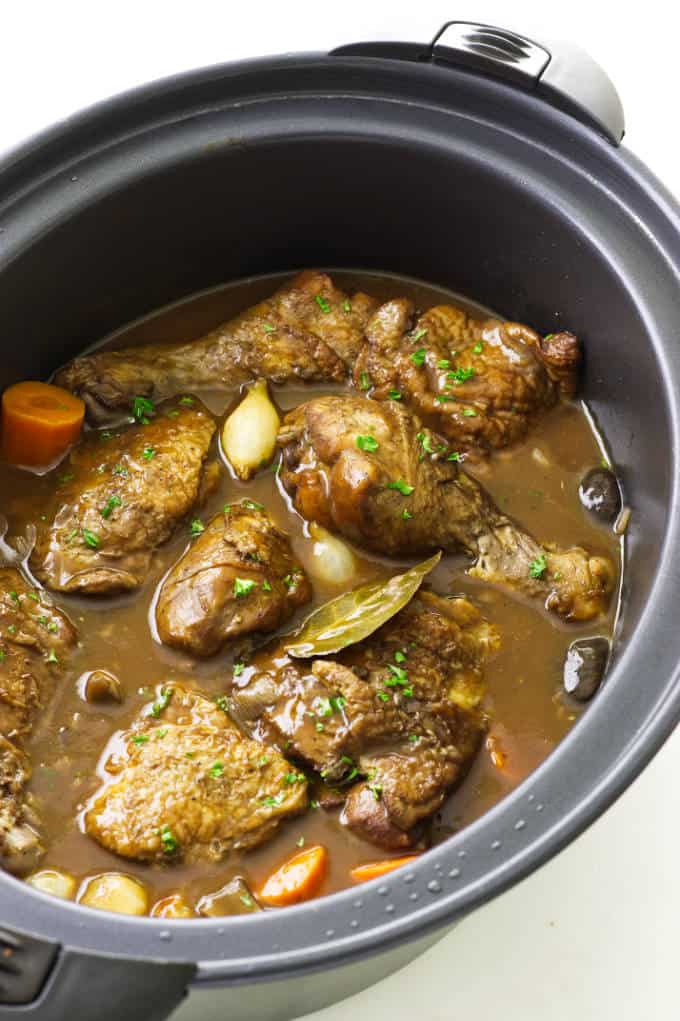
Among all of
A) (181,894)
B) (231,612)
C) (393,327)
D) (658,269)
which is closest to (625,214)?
(658,269)

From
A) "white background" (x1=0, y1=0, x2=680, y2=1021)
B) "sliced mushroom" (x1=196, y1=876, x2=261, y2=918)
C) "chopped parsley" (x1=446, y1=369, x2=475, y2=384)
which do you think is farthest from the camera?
"chopped parsley" (x1=446, y1=369, x2=475, y2=384)

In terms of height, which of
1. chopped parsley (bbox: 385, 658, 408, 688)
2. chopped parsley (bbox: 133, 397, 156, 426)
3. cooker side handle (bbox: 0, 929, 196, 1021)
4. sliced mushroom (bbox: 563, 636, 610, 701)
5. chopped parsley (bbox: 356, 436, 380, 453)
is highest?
chopped parsley (bbox: 356, 436, 380, 453)

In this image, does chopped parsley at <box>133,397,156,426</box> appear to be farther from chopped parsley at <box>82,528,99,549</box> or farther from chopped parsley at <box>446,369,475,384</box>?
chopped parsley at <box>446,369,475,384</box>

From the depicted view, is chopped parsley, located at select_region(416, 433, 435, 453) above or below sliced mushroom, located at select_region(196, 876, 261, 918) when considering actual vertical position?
above

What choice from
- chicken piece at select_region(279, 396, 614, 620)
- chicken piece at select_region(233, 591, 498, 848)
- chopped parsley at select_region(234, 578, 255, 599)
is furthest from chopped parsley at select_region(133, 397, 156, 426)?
chicken piece at select_region(233, 591, 498, 848)

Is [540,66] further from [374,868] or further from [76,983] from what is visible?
[76,983]

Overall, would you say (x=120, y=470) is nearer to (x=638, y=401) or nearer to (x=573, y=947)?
(x=638, y=401)

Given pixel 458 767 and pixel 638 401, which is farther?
pixel 638 401
